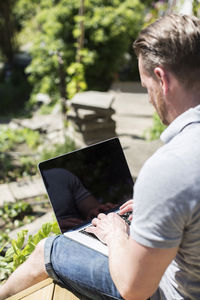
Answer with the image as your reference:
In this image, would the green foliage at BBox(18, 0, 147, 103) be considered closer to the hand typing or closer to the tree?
the tree

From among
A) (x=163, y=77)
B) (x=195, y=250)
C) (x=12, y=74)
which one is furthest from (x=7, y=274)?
(x=12, y=74)

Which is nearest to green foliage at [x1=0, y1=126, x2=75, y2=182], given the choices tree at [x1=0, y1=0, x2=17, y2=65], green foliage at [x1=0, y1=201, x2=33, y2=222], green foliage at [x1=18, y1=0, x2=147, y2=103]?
green foliage at [x1=0, y1=201, x2=33, y2=222]

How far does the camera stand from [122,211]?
1.61 metres

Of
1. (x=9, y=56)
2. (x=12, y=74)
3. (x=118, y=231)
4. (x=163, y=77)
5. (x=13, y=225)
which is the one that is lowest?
(x=13, y=225)

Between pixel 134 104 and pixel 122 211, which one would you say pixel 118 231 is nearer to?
pixel 122 211

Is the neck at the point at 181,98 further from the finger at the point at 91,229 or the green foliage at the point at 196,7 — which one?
the green foliage at the point at 196,7

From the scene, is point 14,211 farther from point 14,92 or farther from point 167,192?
point 14,92

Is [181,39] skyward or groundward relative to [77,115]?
skyward

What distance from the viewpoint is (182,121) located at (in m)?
1.06

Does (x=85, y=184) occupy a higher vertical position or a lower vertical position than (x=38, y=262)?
higher

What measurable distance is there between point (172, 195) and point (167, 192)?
0.05 ft

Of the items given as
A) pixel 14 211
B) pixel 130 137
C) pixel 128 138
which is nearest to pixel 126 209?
pixel 14 211

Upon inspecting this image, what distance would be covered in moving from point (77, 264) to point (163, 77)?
2.59 ft

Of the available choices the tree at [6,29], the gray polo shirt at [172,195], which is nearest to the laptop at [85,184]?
the gray polo shirt at [172,195]
